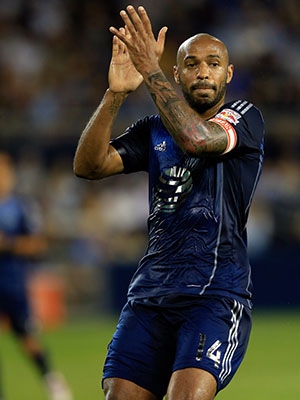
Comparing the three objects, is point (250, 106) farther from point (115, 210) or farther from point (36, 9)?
point (36, 9)

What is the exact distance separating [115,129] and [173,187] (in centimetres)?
1378

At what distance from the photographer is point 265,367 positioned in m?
12.0

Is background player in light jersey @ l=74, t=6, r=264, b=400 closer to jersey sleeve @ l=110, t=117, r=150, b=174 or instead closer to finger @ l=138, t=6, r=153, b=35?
finger @ l=138, t=6, r=153, b=35

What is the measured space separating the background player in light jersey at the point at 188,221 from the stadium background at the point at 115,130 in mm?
10918

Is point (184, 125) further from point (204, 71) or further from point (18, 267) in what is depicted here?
point (18, 267)

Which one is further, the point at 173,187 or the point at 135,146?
the point at 135,146

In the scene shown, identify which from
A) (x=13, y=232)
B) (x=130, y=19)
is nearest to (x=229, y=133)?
(x=130, y=19)

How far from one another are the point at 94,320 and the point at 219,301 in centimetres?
1196

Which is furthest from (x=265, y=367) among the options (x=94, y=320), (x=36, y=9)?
(x=36, y=9)

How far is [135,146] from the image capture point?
5.67 meters

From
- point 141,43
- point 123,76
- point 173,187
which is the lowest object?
point 173,187

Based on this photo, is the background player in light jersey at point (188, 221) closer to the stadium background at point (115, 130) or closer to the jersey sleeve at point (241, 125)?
the jersey sleeve at point (241, 125)

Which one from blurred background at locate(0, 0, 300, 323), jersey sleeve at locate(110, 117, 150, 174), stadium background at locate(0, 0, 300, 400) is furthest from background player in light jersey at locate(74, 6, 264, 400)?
blurred background at locate(0, 0, 300, 323)

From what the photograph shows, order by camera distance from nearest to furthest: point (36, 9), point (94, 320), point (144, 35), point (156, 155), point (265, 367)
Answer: point (144, 35)
point (156, 155)
point (265, 367)
point (94, 320)
point (36, 9)
